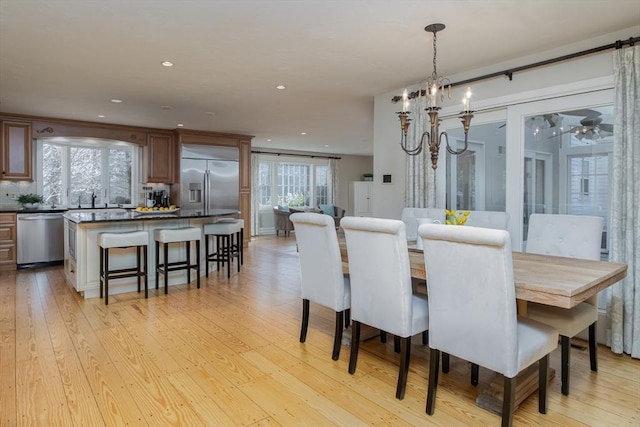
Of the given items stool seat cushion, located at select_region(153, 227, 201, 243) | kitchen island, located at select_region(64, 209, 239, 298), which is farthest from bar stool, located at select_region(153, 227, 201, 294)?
kitchen island, located at select_region(64, 209, 239, 298)

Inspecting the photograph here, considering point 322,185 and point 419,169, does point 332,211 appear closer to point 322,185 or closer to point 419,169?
point 322,185

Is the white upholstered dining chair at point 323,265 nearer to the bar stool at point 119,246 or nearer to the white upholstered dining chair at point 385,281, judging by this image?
→ the white upholstered dining chair at point 385,281

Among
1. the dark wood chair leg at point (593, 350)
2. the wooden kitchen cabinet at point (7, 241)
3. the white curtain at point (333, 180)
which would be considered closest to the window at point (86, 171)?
the wooden kitchen cabinet at point (7, 241)

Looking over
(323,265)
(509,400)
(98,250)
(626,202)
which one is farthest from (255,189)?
(509,400)

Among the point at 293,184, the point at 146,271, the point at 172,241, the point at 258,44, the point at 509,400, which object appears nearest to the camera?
the point at 509,400

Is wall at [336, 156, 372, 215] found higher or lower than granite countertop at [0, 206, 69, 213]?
higher

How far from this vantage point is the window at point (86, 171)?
22.7 ft

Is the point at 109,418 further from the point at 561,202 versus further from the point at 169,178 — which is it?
the point at 169,178

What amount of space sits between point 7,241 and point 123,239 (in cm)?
326

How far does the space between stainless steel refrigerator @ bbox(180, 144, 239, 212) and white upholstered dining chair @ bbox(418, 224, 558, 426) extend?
6.42 metres

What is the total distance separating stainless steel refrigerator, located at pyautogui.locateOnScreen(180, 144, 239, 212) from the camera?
24.9 ft

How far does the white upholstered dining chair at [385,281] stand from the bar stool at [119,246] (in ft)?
9.53

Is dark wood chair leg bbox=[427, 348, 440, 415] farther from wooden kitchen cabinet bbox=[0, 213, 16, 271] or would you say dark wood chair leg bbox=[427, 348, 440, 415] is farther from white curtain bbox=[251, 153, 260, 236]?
white curtain bbox=[251, 153, 260, 236]

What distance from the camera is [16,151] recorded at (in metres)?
6.25
